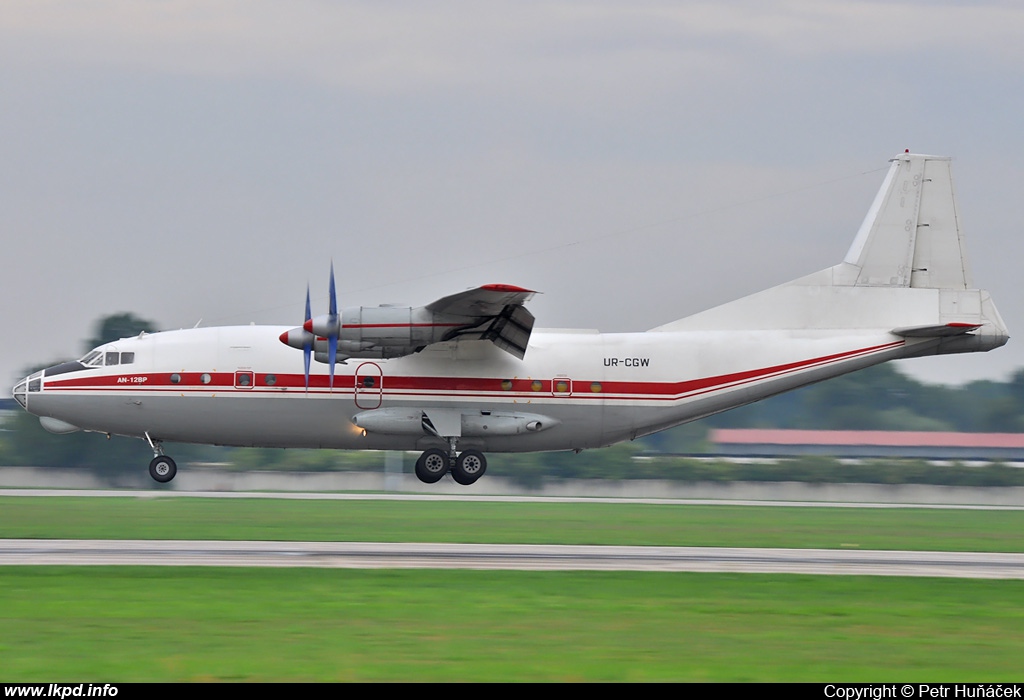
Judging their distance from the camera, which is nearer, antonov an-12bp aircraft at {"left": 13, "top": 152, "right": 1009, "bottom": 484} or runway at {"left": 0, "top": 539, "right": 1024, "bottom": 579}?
runway at {"left": 0, "top": 539, "right": 1024, "bottom": 579}

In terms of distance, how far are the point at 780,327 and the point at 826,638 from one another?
538 inches

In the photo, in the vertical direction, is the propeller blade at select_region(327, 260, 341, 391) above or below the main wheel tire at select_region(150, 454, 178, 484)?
above

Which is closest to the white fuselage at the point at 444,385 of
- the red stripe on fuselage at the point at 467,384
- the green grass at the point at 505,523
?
the red stripe on fuselage at the point at 467,384

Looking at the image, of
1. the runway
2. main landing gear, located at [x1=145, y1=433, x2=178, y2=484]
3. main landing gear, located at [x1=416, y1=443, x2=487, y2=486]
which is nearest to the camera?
the runway

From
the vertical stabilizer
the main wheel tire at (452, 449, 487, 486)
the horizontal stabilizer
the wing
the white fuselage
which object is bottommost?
the main wheel tire at (452, 449, 487, 486)

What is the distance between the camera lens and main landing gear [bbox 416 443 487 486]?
28172 mm

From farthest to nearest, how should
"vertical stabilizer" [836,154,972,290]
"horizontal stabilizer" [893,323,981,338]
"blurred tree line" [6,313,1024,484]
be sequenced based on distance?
"blurred tree line" [6,313,1024,484], "vertical stabilizer" [836,154,972,290], "horizontal stabilizer" [893,323,981,338]

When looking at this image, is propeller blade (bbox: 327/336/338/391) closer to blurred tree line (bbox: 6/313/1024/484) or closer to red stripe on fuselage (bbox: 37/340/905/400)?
red stripe on fuselage (bbox: 37/340/905/400)

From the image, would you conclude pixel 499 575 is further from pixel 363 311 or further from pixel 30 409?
pixel 30 409

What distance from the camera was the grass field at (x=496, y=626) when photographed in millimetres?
14539

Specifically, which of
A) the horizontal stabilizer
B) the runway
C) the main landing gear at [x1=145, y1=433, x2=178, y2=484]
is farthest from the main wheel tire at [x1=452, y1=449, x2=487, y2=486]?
the horizontal stabilizer

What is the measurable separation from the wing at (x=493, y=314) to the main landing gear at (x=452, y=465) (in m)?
2.78

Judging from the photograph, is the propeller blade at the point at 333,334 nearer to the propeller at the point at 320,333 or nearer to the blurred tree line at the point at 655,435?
the propeller at the point at 320,333
